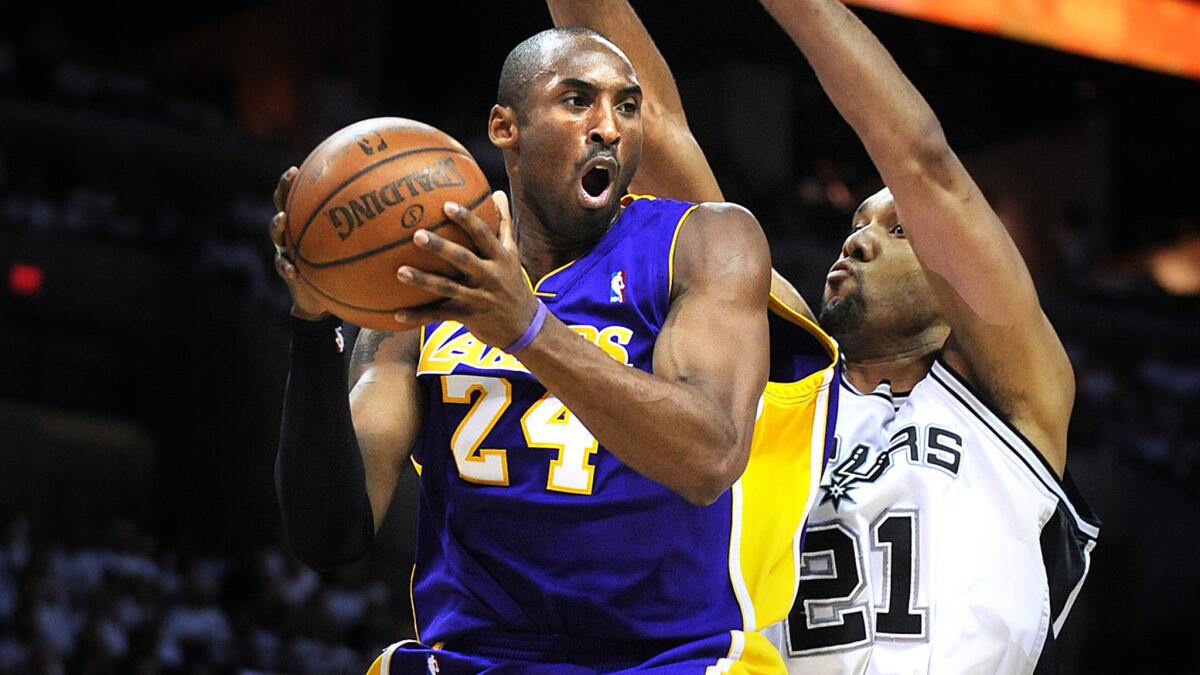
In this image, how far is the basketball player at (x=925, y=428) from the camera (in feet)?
11.0

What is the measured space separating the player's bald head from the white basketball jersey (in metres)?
1.09

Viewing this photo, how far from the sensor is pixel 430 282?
2244 millimetres

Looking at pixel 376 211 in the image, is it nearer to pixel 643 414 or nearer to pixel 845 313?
pixel 643 414

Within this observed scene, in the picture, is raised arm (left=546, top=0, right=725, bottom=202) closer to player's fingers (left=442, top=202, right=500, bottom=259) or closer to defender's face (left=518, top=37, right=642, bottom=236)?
defender's face (left=518, top=37, right=642, bottom=236)

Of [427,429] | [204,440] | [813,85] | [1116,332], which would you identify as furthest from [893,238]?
[813,85]

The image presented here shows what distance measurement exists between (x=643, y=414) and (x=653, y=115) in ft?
4.91

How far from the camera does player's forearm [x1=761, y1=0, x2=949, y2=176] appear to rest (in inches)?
128

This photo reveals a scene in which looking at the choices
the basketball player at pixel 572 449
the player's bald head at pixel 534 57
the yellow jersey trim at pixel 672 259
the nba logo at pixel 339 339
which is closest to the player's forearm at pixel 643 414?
the basketball player at pixel 572 449

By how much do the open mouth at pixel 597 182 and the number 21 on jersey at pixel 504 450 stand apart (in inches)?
14.9

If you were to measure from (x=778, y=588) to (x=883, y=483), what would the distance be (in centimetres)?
59

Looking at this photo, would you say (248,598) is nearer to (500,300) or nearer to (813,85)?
(500,300)

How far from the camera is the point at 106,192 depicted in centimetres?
1448

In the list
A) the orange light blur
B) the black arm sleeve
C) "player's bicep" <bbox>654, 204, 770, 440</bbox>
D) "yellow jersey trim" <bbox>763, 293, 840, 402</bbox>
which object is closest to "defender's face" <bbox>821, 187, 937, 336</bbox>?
"yellow jersey trim" <bbox>763, 293, 840, 402</bbox>

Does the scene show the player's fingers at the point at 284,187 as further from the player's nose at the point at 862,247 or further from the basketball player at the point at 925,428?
the player's nose at the point at 862,247
